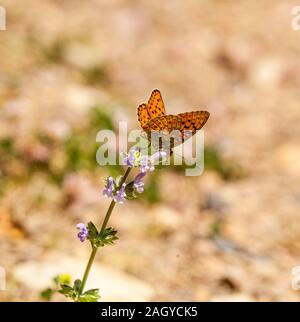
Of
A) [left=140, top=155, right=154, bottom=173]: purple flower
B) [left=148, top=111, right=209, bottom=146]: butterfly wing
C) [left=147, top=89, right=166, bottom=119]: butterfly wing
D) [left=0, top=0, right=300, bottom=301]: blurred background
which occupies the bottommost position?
[left=140, top=155, right=154, bottom=173]: purple flower

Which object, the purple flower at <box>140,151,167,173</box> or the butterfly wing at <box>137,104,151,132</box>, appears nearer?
the purple flower at <box>140,151,167,173</box>

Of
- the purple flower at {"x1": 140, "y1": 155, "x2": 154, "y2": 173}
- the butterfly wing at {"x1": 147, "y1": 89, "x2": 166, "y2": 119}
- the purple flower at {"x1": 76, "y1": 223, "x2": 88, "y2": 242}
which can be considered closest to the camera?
the purple flower at {"x1": 140, "y1": 155, "x2": 154, "y2": 173}

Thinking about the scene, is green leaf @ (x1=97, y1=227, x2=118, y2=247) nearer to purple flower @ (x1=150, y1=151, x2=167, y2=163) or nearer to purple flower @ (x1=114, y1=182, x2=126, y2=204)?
purple flower @ (x1=114, y1=182, x2=126, y2=204)

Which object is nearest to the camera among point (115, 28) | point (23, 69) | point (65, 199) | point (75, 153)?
point (65, 199)

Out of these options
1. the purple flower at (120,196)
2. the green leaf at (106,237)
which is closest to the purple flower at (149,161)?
the purple flower at (120,196)

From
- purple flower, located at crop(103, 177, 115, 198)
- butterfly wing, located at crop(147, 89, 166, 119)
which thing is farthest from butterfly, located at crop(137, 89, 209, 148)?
purple flower, located at crop(103, 177, 115, 198)

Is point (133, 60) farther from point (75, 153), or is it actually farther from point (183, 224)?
point (183, 224)
